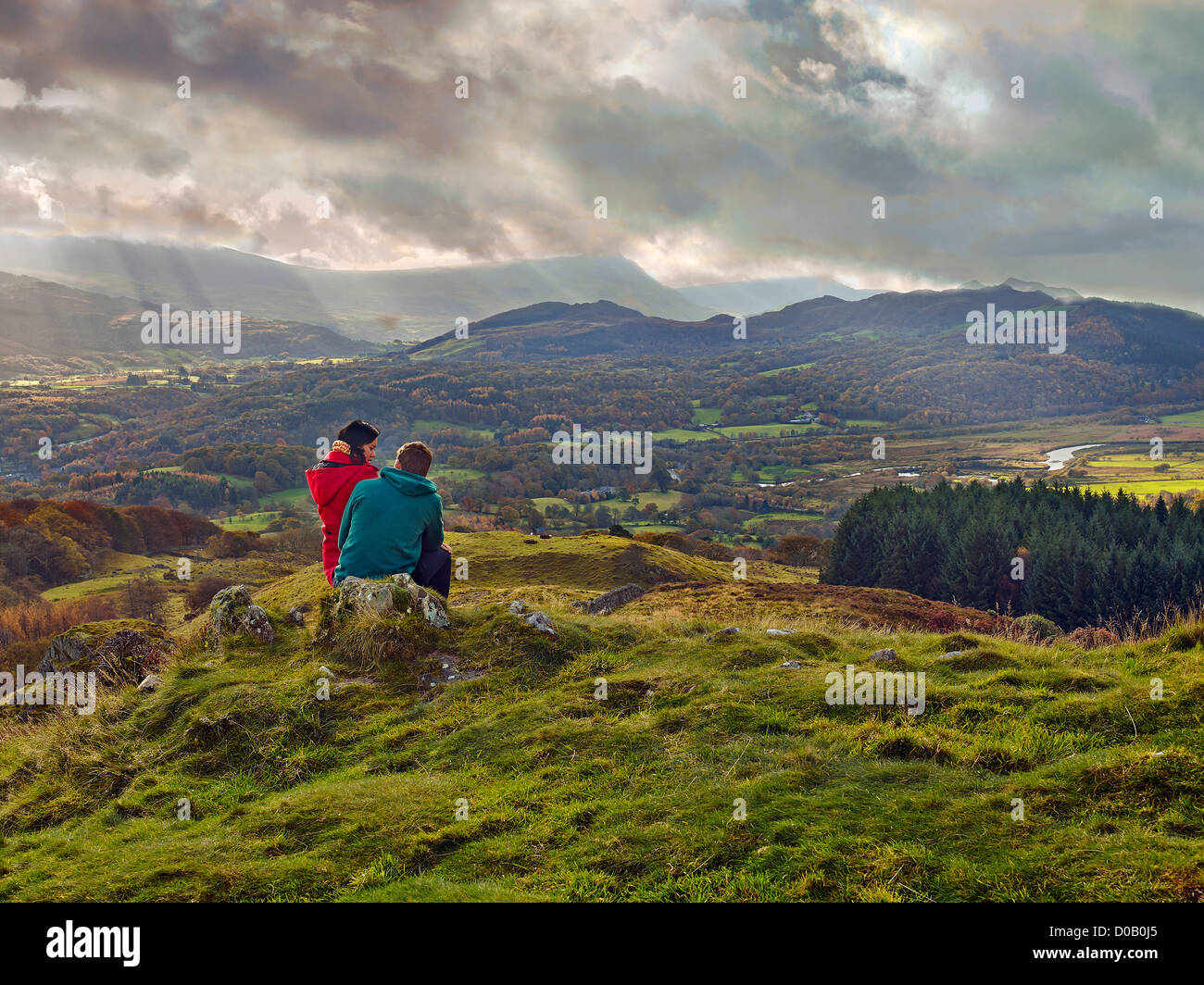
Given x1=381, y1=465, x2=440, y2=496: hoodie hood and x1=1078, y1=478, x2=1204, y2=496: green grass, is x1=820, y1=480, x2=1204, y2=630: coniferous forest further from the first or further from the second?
x1=1078, y1=478, x2=1204, y2=496: green grass

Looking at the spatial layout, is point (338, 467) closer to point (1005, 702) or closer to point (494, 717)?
point (494, 717)

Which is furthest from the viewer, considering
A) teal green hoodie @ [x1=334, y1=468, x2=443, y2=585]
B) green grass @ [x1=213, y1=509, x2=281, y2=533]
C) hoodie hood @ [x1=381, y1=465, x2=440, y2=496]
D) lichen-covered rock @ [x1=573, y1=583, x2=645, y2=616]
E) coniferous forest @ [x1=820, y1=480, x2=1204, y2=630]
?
green grass @ [x1=213, y1=509, x2=281, y2=533]

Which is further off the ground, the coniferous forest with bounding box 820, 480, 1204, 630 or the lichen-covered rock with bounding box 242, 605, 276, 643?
the lichen-covered rock with bounding box 242, 605, 276, 643

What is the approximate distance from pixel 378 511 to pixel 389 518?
0.75ft

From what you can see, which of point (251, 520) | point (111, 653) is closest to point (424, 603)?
point (111, 653)

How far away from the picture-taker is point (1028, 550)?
51.3 metres

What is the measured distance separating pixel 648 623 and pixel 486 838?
23.6ft

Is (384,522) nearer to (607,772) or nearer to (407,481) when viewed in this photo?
(407,481)

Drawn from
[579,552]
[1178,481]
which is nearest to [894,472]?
[1178,481]

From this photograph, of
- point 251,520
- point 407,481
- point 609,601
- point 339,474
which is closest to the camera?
point 407,481

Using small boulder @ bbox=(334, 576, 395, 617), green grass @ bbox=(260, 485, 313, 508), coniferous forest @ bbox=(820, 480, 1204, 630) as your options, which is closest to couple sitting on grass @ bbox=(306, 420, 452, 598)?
small boulder @ bbox=(334, 576, 395, 617)

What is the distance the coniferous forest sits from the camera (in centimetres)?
4688

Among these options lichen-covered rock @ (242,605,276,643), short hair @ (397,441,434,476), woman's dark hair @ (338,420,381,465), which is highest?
woman's dark hair @ (338,420,381,465)

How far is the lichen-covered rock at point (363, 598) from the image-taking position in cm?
1148
